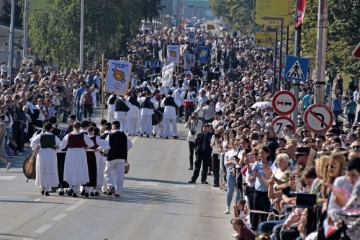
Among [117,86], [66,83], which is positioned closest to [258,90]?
[66,83]

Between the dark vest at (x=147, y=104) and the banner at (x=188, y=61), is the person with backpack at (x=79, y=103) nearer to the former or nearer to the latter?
the dark vest at (x=147, y=104)

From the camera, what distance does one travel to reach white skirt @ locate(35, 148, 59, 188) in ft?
92.1

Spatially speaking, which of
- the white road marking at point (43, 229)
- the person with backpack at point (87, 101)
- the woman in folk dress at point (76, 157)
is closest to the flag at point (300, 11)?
the woman in folk dress at point (76, 157)

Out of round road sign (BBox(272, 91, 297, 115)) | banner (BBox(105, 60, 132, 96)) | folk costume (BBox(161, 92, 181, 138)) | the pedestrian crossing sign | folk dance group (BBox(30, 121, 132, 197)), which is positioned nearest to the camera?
folk dance group (BBox(30, 121, 132, 197))

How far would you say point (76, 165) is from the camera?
92.1 feet

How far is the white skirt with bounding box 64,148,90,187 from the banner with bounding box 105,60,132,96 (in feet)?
35.7

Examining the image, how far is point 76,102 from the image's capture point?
171 ft

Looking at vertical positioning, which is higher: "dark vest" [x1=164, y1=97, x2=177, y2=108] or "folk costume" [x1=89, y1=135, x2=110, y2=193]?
"dark vest" [x1=164, y1=97, x2=177, y2=108]

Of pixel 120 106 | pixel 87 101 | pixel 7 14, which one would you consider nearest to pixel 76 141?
pixel 120 106

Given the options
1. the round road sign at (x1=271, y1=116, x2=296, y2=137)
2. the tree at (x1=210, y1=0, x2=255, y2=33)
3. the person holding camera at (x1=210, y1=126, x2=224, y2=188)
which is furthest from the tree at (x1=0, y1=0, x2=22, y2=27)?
the round road sign at (x1=271, y1=116, x2=296, y2=137)

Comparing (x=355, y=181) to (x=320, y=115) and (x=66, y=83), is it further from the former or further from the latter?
(x=66, y=83)

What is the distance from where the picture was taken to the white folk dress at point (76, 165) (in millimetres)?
27938

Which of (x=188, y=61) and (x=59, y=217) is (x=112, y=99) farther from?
(x=188, y=61)

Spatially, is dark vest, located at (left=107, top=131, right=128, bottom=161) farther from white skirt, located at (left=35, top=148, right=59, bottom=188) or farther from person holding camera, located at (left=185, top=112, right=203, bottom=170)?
person holding camera, located at (left=185, top=112, right=203, bottom=170)
